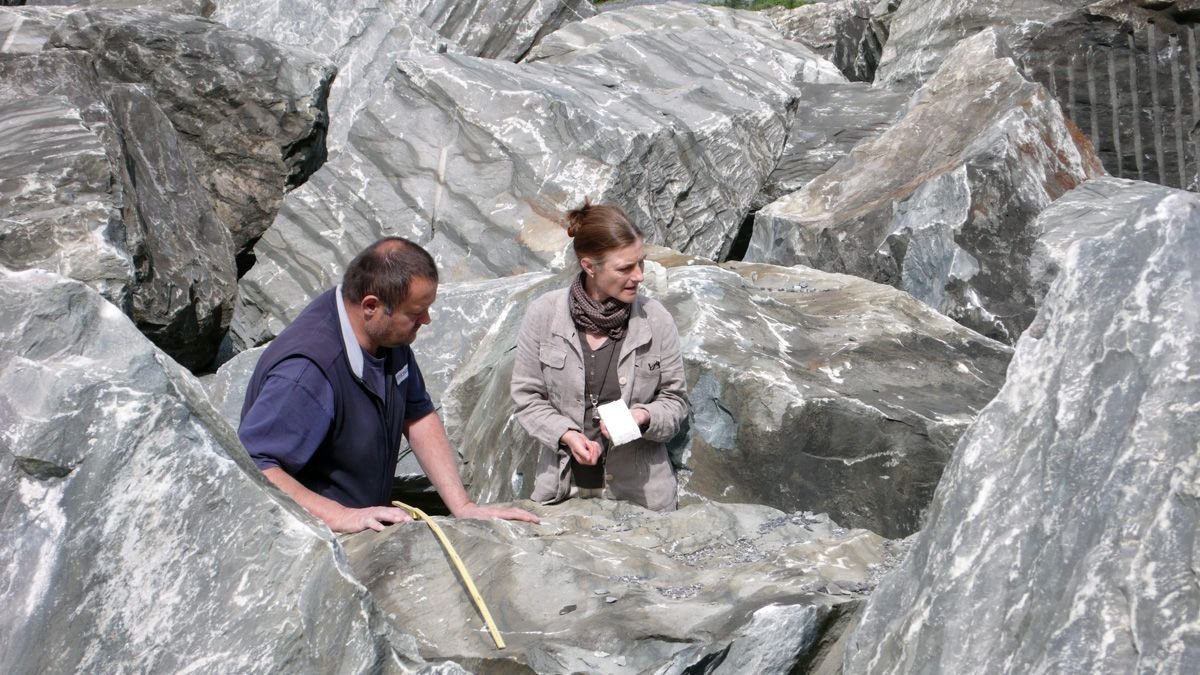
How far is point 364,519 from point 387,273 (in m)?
0.65

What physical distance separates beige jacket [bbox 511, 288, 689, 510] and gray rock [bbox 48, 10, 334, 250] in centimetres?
447

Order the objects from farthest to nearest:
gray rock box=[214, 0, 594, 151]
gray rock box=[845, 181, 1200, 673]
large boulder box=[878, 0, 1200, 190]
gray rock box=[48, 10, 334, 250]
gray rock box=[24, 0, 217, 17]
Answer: gray rock box=[24, 0, 217, 17], gray rock box=[214, 0, 594, 151], gray rock box=[48, 10, 334, 250], large boulder box=[878, 0, 1200, 190], gray rock box=[845, 181, 1200, 673]

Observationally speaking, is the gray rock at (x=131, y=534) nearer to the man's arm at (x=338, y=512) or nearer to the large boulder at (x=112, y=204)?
the man's arm at (x=338, y=512)

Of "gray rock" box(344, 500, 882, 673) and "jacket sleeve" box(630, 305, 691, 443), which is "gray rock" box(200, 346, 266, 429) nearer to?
"jacket sleeve" box(630, 305, 691, 443)

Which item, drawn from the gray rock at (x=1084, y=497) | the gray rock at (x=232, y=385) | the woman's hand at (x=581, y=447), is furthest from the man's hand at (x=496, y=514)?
the gray rock at (x=232, y=385)

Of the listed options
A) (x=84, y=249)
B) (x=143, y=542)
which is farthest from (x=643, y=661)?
(x=84, y=249)

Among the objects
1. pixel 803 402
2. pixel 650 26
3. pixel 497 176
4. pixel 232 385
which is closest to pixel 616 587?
pixel 803 402

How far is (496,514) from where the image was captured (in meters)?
3.48

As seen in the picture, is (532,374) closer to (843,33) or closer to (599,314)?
(599,314)

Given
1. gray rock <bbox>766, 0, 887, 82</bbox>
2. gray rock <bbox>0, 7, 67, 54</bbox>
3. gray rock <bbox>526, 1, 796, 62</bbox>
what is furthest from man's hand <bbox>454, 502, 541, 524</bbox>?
gray rock <bbox>766, 0, 887, 82</bbox>

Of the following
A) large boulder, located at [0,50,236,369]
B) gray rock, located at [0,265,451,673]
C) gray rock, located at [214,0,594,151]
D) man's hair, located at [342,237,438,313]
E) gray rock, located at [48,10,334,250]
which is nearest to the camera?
gray rock, located at [0,265,451,673]

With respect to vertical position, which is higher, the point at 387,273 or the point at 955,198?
the point at 955,198

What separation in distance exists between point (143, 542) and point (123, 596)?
0.10 metres

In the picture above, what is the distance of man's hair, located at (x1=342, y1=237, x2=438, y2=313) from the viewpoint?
3.39 m
